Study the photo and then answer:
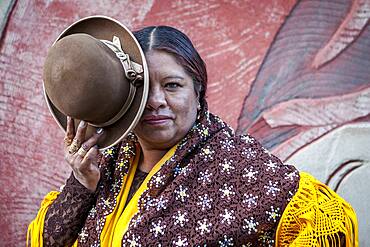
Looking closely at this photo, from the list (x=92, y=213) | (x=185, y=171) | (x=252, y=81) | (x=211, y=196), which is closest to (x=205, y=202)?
(x=211, y=196)

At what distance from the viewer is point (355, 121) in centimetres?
349

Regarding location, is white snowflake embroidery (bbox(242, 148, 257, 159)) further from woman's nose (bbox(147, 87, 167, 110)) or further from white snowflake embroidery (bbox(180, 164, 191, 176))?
woman's nose (bbox(147, 87, 167, 110))

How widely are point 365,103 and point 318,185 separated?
3.88ft

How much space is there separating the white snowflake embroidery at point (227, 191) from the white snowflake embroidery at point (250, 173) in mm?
58

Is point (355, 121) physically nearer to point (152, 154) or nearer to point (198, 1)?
point (198, 1)

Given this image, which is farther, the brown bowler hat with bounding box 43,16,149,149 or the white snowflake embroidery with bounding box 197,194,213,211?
the white snowflake embroidery with bounding box 197,194,213,211

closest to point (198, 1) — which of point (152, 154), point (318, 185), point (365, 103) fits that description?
point (365, 103)

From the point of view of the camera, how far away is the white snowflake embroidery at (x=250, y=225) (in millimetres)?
2297

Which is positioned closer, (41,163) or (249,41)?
(249,41)

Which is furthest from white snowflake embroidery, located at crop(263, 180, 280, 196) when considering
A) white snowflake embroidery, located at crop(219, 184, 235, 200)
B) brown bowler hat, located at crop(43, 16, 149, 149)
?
brown bowler hat, located at crop(43, 16, 149, 149)

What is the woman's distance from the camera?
2303 millimetres

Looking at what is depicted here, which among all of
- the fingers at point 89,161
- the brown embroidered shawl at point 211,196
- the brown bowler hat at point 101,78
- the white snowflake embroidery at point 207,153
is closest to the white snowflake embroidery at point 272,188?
the brown embroidered shawl at point 211,196

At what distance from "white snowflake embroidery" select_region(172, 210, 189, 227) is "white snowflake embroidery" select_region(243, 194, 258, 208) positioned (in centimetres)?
19

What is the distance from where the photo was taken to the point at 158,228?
7.74 ft
